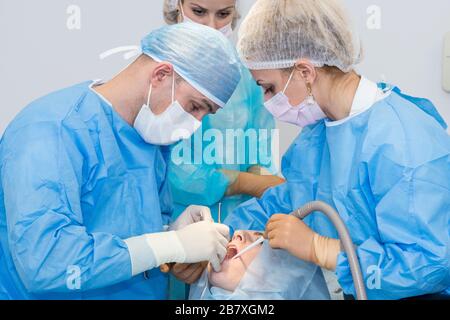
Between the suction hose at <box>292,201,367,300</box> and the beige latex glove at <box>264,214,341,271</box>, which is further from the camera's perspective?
the beige latex glove at <box>264,214,341,271</box>

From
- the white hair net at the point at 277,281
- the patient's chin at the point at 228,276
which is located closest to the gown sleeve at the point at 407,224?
the white hair net at the point at 277,281

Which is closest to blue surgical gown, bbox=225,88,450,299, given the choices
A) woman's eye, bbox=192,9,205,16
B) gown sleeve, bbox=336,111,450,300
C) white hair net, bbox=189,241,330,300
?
gown sleeve, bbox=336,111,450,300

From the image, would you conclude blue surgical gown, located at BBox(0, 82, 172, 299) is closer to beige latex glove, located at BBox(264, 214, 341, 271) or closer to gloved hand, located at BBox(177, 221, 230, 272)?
gloved hand, located at BBox(177, 221, 230, 272)

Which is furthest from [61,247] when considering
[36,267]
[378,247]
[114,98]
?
[378,247]

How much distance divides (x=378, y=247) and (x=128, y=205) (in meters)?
0.61

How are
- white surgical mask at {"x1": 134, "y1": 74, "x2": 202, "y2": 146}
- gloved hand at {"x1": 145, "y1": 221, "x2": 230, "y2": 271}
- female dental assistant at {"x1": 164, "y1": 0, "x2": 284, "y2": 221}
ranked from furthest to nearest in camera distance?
female dental assistant at {"x1": 164, "y1": 0, "x2": 284, "y2": 221}
white surgical mask at {"x1": 134, "y1": 74, "x2": 202, "y2": 146}
gloved hand at {"x1": 145, "y1": 221, "x2": 230, "y2": 271}

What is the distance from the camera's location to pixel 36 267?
A: 4.61 ft

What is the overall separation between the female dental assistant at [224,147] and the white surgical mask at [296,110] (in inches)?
15.9

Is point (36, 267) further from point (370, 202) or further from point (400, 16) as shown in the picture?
point (400, 16)

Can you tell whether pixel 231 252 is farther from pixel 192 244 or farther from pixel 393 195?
pixel 393 195

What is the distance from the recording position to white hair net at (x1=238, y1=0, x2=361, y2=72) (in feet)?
5.46

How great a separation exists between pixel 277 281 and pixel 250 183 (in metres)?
0.53

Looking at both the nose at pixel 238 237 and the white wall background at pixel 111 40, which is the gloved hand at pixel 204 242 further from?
the white wall background at pixel 111 40

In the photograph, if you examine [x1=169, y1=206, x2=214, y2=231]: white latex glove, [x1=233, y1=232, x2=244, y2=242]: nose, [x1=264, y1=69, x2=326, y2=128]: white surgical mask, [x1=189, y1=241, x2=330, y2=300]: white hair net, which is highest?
[x1=264, y1=69, x2=326, y2=128]: white surgical mask
